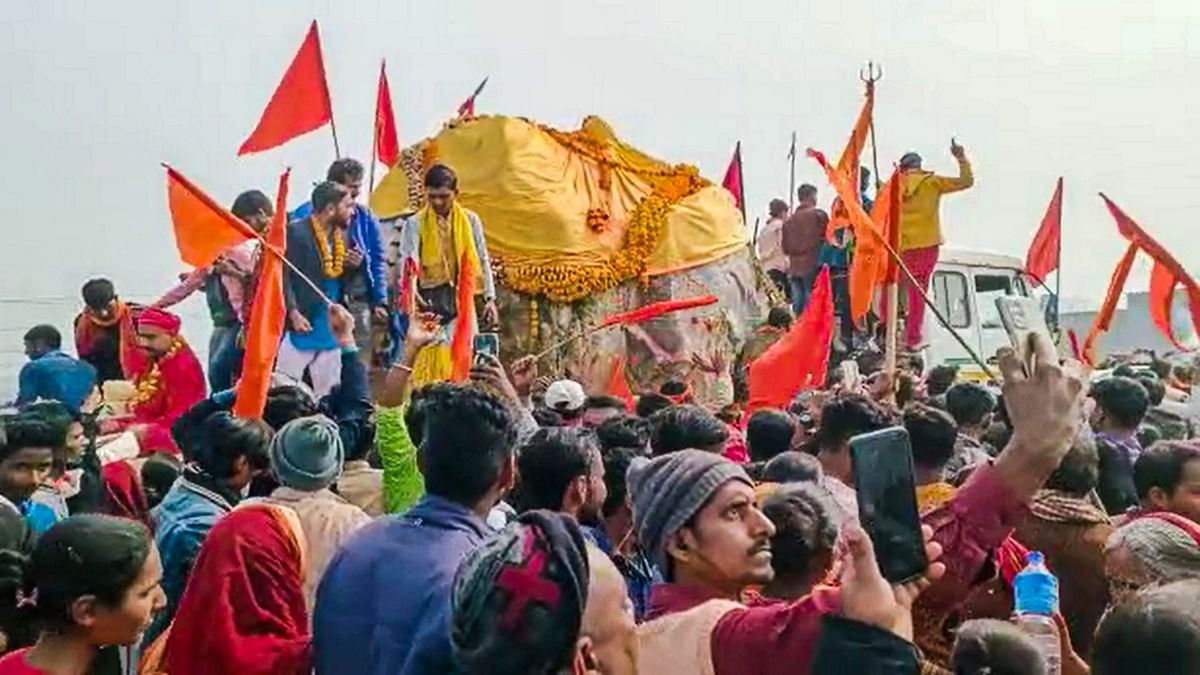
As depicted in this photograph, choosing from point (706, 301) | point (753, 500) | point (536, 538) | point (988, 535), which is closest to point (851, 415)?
point (753, 500)

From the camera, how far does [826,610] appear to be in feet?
8.56

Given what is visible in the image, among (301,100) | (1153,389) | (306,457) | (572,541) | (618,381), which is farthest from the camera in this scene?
(618,381)

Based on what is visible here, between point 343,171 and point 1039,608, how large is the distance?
22.6 ft

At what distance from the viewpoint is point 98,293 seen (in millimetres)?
10305

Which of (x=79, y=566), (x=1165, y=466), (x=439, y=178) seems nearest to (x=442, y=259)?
(x=439, y=178)

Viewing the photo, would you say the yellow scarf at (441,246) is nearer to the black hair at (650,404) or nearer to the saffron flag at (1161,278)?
the black hair at (650,404)

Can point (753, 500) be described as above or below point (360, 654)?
above

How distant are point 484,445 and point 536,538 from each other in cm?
105

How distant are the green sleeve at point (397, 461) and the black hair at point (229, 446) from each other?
0.40m

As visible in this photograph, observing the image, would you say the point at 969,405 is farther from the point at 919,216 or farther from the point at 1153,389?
the point at 919,216

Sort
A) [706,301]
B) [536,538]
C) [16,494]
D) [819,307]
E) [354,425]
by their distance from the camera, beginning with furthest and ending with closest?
[706,301] < [819,307] < [354,425] < [16,494] < [536,538]

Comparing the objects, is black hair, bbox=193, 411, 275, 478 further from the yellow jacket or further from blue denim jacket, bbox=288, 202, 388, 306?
the yellow jacket

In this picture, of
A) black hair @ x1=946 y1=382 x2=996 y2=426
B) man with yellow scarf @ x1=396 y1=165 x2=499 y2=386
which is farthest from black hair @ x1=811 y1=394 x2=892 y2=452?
man with yellow scarf @ x1=396 y1=165 x2=499 y2=386

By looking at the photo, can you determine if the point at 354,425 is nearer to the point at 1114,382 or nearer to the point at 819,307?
the point at 1114,382
